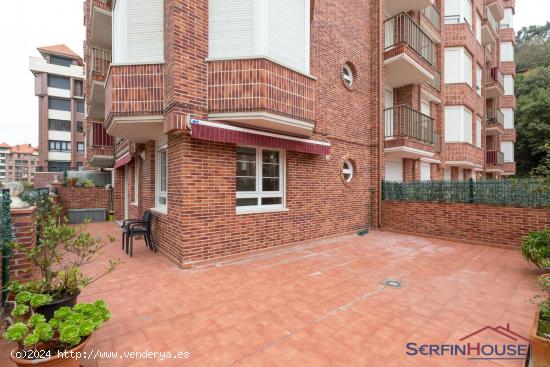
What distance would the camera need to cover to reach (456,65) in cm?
1317

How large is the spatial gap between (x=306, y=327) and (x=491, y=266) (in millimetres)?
5086

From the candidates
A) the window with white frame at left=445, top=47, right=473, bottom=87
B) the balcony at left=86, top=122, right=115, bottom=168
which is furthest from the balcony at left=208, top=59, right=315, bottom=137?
the window with white frame at left=445, top=47, right=473, bottom=87

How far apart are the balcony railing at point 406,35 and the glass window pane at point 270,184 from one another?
7.90 metres

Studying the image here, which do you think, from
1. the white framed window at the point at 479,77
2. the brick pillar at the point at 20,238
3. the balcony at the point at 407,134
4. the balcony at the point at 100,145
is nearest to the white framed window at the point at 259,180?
the brick pillar at the point at 20,238

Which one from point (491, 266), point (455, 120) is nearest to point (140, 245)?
point (491, 266)

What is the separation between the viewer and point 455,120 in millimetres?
13156

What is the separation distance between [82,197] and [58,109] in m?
36.0

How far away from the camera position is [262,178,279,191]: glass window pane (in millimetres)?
6876

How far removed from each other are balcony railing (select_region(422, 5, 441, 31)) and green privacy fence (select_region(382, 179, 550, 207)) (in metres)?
9.44

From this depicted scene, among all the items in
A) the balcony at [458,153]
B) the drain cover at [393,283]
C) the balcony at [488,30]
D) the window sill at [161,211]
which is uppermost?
the balcony at [488,30]

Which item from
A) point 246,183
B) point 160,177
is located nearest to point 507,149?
point 246,183

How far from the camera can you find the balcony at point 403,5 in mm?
11090

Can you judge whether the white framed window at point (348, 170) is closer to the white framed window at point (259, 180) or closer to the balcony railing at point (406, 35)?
the white framed window at point (259, 180)

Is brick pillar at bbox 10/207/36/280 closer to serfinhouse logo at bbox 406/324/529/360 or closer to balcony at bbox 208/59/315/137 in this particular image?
balcony at bbox 208/59/315/137
